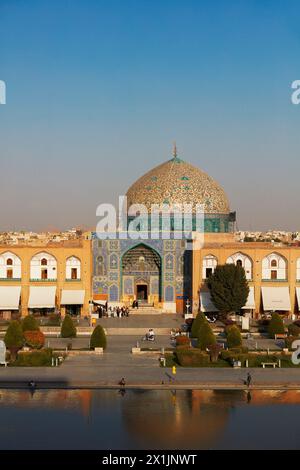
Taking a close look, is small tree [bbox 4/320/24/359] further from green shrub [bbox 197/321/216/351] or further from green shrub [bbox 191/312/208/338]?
green shrub [bbox 191/312/208/338]

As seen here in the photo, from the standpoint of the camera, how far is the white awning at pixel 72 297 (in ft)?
138

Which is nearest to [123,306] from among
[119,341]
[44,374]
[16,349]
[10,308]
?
[10,308]

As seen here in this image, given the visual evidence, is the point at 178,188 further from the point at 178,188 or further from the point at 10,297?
the point at 10,297

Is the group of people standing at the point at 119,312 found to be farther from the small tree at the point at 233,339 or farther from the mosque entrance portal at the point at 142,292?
the small tree at the point at 233,339

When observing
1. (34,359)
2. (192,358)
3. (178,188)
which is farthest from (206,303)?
(34,359)

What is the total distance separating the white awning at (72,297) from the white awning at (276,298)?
8554mm

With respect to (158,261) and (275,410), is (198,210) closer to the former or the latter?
A: (158,261)

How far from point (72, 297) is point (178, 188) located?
9.61 meters

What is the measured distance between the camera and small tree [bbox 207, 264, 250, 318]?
40.1 m

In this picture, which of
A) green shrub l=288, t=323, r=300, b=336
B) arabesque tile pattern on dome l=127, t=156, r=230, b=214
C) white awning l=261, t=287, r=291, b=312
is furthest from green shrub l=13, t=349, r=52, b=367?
arabesque tile pattern on dome l=127, t=156, r=230, b=214

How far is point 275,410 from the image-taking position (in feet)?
73.8

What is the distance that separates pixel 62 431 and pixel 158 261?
25674 millimetres

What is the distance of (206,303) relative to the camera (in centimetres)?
4234

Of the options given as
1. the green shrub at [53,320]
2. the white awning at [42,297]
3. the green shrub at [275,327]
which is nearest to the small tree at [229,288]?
the green shrub at [275,327]
